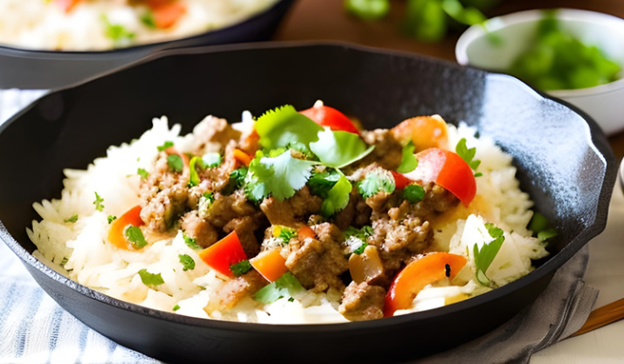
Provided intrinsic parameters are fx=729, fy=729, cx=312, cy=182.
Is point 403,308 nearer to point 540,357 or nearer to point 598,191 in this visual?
point 540,357

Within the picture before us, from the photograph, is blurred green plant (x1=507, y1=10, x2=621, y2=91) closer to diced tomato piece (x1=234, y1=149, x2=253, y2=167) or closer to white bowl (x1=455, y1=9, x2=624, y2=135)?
white bowl (x1=455, y1=9, x2=624, y2=135)

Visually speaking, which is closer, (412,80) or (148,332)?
(148,332)

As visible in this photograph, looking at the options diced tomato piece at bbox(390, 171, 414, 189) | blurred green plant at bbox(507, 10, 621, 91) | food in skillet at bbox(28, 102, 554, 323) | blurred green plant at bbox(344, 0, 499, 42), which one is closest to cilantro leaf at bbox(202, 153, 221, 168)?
food in skillet at bbox(28, 102, 554, 323)

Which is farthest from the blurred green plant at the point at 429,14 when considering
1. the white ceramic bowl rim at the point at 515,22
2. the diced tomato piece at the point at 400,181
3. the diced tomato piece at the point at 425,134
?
the diced tomato piece at the point at 400,181

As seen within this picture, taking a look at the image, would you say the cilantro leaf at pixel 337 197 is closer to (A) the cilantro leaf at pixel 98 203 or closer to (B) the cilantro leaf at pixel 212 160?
(B) the cilantro leaf at pixel 212 160

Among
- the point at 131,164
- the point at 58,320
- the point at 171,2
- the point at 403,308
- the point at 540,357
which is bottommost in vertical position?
the point at 540,357

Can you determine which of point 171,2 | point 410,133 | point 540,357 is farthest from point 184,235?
point 171,2
